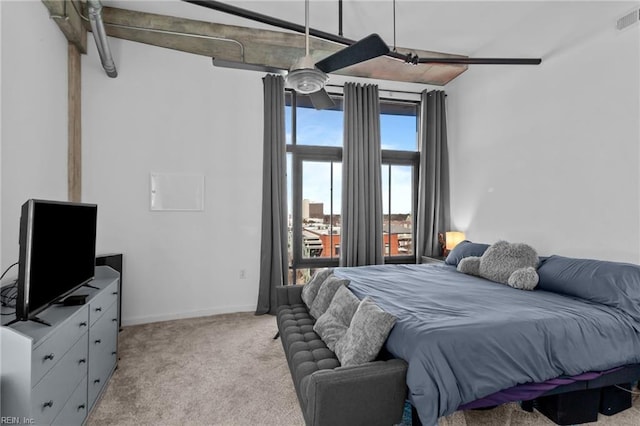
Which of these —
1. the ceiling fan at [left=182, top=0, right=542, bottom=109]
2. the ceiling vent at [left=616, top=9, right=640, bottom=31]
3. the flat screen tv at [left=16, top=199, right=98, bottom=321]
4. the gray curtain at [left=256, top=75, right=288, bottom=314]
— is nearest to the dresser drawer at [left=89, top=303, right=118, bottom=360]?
the flat screen tv at [left=16, top=199, right=98, bottom=321]

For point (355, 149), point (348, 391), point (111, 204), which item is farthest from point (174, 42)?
point (348, 391)

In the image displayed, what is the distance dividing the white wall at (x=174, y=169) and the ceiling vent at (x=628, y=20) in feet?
11.5

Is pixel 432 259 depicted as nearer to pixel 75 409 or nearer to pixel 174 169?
pixel 174 169

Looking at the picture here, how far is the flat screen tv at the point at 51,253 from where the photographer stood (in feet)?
4.88

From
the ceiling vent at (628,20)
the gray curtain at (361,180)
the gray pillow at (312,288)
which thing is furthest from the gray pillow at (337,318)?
the ceiling vent at (628,20)

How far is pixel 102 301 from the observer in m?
2.18

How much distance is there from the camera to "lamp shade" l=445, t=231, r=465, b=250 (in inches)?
165

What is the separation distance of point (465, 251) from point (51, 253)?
353 centimetres

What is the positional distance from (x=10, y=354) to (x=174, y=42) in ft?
11.2

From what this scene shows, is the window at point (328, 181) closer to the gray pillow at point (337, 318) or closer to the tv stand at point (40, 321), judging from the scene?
the gray pillow at point (337, 318)

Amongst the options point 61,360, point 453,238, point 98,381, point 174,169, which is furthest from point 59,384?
point 453,238

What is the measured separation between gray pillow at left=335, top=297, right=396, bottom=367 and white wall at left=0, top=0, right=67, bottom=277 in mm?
2307

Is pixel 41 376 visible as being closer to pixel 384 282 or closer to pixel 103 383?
pixel 103 383

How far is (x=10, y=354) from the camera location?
131cm
